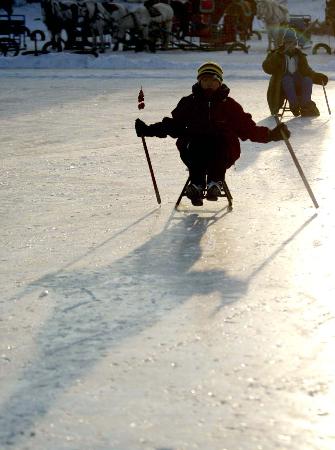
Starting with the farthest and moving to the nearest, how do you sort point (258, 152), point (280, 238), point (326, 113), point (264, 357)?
point (326, 113) < point (258, 152) < point (280, 238) < point (264, 357)

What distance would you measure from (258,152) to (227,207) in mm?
2923

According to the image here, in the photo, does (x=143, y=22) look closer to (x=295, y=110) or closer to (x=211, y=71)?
(x=295, y=110)

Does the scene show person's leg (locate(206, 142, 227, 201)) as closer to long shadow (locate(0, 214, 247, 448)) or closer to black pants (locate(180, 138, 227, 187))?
black pants (locate(180, 138, 227, 187))

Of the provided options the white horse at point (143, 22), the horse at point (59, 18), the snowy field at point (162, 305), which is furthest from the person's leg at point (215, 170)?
the white horse at point (143, 22)

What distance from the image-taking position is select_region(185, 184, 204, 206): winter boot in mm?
7117

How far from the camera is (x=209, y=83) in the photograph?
7.05 meters

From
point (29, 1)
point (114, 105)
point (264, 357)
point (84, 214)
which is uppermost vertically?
A: point (264, 357)

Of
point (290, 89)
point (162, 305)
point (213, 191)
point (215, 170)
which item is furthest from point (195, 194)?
point (290, 89)

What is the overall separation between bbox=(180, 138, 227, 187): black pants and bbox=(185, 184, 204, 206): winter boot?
6 centimetres

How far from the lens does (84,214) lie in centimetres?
728

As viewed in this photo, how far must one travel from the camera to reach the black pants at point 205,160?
7.16 metres

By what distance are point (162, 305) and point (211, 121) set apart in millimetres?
2338

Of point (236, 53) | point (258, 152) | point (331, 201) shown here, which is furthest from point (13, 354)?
point (236, 53)

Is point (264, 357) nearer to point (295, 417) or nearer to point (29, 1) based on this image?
point (295, 417)
